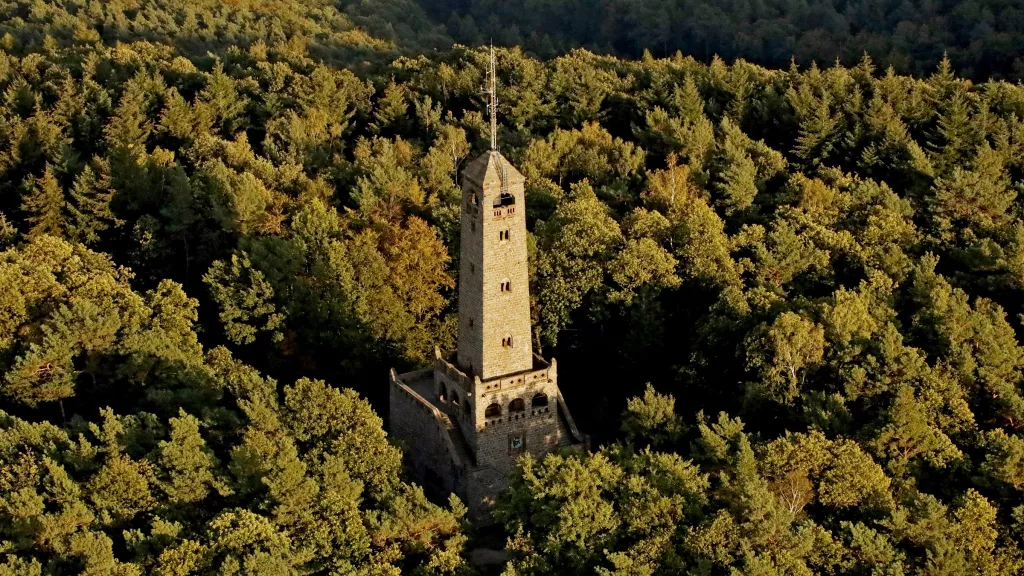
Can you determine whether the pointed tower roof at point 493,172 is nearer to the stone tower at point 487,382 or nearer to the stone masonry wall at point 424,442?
the stone tower at point 487,382

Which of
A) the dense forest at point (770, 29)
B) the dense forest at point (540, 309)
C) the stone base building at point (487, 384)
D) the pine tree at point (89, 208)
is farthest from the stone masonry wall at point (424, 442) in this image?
the dense forest at point (770, 29)

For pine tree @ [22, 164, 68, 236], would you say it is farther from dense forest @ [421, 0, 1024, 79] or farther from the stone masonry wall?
dense forest @ [421, 0, 1024, 79]

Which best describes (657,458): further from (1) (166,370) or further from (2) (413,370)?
(1) (166,370)

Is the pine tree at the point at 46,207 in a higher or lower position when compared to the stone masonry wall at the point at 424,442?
higher

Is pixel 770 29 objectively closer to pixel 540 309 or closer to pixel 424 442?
pixel 540 309

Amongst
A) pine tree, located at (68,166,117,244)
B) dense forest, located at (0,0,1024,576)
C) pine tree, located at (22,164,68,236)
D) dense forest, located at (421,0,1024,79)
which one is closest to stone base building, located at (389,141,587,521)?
dense forest, located at (0,0,1024,576)

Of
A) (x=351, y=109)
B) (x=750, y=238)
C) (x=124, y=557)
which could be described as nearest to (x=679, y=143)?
(x=750, y=238)

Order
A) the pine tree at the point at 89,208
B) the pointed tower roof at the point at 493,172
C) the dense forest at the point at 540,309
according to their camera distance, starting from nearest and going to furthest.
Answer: the dense forest at the point at 540,309, the pointed tower roof at the point at 493,172, the pine tree at the point at 89,208
